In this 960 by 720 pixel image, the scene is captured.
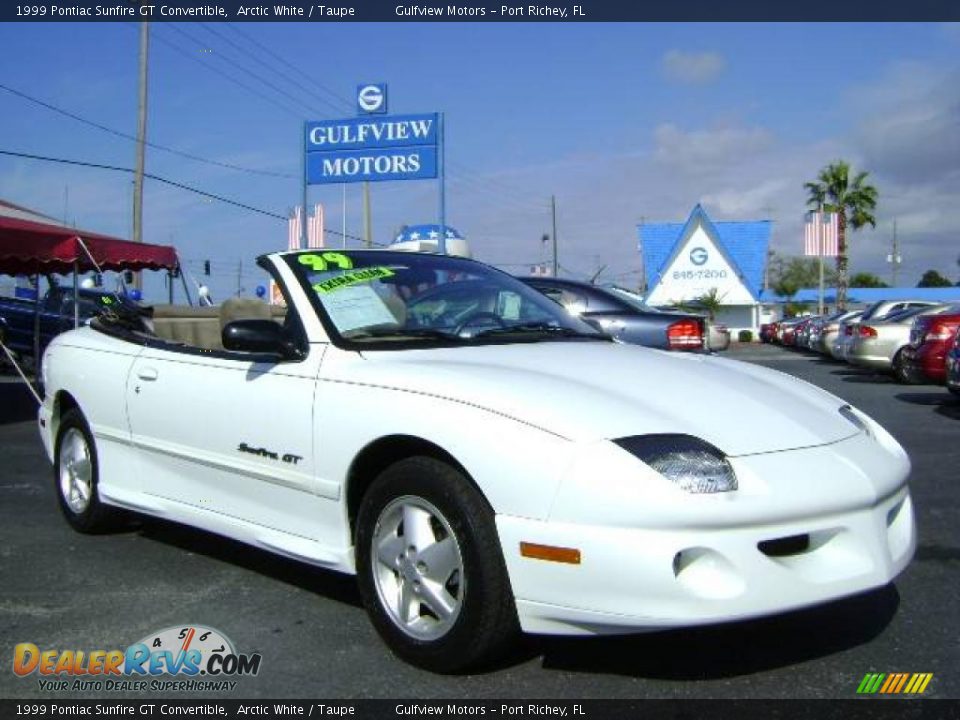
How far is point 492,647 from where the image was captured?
306 centimetres

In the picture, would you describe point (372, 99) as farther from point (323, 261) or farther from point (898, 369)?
point (323, 261)

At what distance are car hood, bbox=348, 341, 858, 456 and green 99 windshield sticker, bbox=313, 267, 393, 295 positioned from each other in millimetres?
505

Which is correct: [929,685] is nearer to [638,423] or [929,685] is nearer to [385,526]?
[638,423]

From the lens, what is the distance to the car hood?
9.98ft

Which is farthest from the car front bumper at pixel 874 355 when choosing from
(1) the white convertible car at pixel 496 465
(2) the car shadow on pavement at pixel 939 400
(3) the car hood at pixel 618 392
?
(3) the car hood at pixel 618 392

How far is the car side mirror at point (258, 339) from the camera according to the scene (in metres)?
3.81

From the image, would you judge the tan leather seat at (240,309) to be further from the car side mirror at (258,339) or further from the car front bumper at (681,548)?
the car front bumper at (681,548)

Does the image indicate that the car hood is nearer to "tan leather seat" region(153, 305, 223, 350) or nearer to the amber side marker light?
the amber side marker light

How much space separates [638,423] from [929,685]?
1.25 metres

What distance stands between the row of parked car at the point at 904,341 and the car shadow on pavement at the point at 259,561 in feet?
27.3

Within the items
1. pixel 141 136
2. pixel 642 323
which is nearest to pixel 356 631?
pixel 642 323

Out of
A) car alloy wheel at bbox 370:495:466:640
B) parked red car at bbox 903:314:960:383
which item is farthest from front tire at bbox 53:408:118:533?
parked red car at bbox 903:314:960:383

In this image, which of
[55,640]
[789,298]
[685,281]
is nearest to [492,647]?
[55,640]

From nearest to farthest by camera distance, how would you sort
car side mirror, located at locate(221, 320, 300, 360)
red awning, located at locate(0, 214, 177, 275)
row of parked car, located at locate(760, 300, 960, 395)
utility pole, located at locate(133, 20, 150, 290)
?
car side mirror, located at locate(221, 320, 300, 360)
red awning, located at locate(0, 214, 177, 275)
row of parked car, located at locate(760, 300, 960, 395)
utility pole, located at locate(133, 20, 150, 290)
